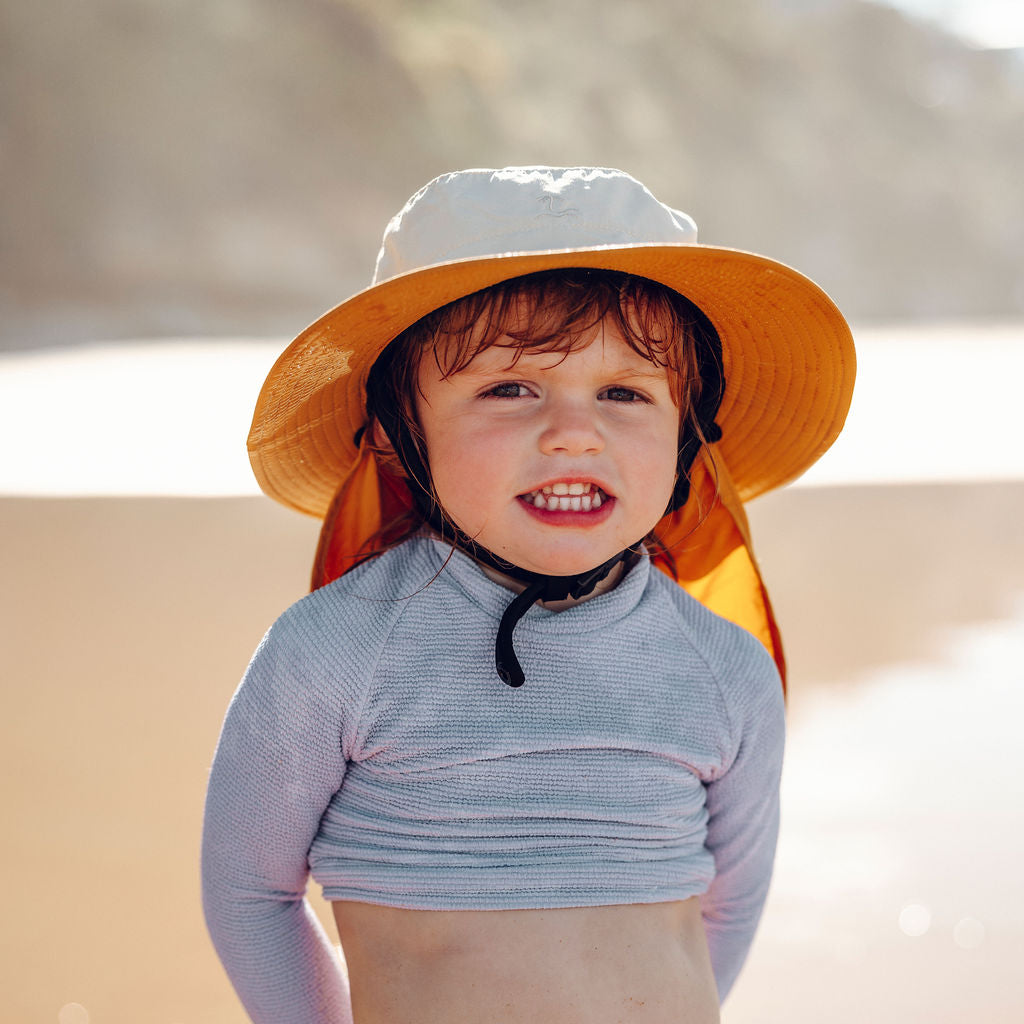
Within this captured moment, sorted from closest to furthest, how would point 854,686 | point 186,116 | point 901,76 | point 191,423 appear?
1. point 854,686
2. point 191,423
3. point 186,116
4. point 901,76

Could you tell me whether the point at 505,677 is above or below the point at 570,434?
below

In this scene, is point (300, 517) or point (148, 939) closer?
point (148, 939)

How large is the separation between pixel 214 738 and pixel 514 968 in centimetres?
138

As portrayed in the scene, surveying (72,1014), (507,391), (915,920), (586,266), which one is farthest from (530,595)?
(915,920)

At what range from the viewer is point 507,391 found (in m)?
1.07

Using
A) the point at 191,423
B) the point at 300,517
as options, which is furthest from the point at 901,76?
the point at 300,517

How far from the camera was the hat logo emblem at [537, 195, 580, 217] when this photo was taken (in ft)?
3.44

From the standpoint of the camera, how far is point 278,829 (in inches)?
42.2

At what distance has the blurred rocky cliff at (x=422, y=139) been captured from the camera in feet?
44.9

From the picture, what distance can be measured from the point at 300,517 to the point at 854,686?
1833 mm

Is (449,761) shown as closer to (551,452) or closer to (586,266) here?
(551,452)

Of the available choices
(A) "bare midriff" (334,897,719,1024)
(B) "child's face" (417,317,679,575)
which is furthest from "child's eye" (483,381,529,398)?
(A) "bare midriff" (334,897,719,1024)

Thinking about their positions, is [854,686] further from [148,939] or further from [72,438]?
[72,438]

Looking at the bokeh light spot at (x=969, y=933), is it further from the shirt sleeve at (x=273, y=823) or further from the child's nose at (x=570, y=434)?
the child's nose at (x=570, y=434)
